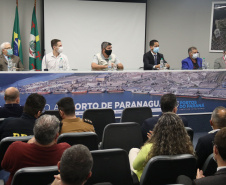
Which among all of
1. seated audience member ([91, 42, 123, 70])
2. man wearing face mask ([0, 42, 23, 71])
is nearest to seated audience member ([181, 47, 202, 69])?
seated audience member ([91, 42, 123, 70])

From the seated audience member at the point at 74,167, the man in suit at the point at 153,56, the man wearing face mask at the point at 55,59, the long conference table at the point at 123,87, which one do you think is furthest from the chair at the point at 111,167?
the man in suit at the point at 153,56

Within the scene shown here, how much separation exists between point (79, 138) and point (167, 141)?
82 cm

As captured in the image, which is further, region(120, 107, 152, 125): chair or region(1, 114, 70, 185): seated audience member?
region(120, 107, 152, 125): chair

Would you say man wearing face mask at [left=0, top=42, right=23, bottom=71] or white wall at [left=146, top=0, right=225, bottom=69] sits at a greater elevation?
white wall at [left=146, top=0, right=225, bottom=69]

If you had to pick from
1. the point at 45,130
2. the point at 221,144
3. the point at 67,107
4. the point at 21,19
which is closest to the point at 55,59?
the point at 21,19

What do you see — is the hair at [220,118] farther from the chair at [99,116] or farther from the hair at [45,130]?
the chair at [99,116]

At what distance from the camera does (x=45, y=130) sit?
2.39 meters

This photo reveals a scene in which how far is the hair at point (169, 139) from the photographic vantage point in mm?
2476

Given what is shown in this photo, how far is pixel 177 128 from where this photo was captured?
255 cm

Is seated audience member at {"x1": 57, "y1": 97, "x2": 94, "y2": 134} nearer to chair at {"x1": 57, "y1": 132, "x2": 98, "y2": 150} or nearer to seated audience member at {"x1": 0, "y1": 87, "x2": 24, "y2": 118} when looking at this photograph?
chair at {"x1": 57, "y1": 132, "x2": 98, "y2": 150}

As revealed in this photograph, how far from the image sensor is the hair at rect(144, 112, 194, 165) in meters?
2.48

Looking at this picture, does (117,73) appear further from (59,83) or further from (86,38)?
(86,38)

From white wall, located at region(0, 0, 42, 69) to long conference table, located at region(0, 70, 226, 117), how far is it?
3.02m

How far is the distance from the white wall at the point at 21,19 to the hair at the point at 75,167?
7.09 m
